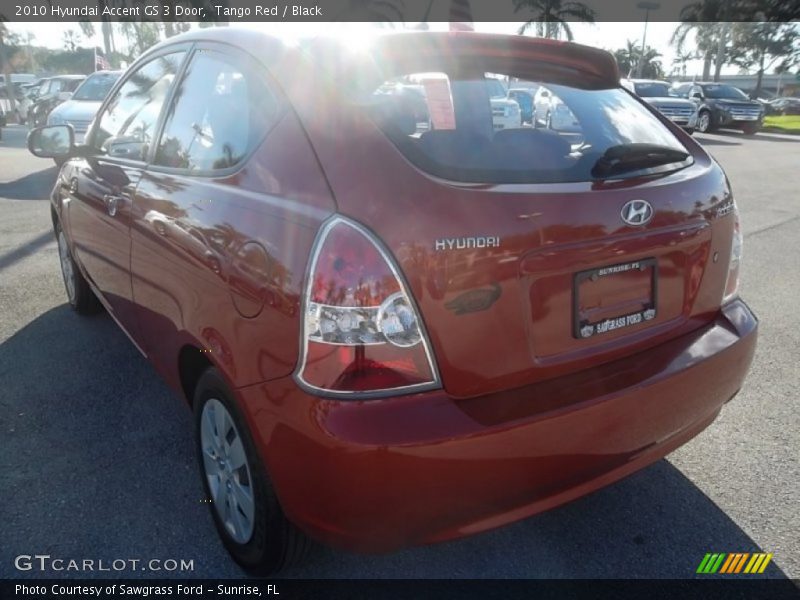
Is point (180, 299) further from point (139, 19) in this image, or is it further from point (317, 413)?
point (139, 19)

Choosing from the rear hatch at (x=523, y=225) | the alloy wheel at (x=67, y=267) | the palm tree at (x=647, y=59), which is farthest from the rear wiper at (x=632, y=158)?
the palm tree at (x=647, y=59)

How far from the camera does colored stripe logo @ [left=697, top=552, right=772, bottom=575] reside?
7.43 feet

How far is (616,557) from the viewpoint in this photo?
2330mm

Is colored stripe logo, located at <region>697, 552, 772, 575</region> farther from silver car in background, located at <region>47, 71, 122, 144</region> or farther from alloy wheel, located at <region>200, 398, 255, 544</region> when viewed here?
silver car in background, located at <region>47, 71, 122, 144</region>

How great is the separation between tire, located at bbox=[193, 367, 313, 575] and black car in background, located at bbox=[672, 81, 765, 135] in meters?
25.2

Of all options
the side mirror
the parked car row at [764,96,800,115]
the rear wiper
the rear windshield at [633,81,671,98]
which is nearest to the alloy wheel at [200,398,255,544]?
the rear wiper

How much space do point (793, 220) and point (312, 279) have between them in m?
8.01

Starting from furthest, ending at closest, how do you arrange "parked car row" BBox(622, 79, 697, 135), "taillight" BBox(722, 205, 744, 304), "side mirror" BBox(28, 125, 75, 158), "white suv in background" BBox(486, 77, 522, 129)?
"parked car row" BBox(622, 79, 697, 135), "side mirror" BBox(28, 125, 75, 158), "white suv in background" BBox(486, 77, 522, 129), "taillight" BBox(722, 205, 744, 304)

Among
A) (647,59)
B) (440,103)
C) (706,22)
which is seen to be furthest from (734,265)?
(647,59)

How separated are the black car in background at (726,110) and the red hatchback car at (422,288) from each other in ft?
78.8

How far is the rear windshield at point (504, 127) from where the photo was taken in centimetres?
195

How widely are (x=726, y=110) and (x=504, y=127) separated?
80.0 ft

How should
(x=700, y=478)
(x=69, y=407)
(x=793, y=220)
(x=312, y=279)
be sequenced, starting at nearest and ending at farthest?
1. (x=312, y=279)
2. (x=700, y=478)
3. (x=69, y=407)
4. (x=793, y=220)

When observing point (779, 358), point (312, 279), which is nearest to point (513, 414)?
point (312, 279)
